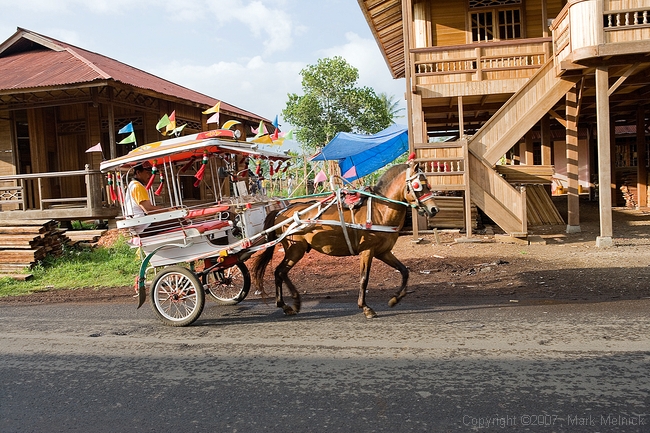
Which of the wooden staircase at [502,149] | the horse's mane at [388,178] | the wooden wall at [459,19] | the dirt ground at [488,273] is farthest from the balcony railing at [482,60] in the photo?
the horse's mane at [388,178]

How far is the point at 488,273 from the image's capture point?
9281 millimetres

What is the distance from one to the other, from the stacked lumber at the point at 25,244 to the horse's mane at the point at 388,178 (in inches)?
353

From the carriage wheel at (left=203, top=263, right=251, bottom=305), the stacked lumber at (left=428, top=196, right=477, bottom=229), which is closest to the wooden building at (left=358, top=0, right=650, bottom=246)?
the stacked lumber at (left=428, top=196, right=477, bottom=229)

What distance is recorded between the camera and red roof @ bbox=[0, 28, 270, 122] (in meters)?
13.1

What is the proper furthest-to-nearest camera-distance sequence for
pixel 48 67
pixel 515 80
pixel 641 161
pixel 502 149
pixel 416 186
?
pixel 641 161 < pixel 48 67 < pixel 515 80 < pixel 502 149 < pixel 416 186

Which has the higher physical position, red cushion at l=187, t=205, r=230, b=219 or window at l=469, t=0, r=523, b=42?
window at l=469, t=0, r=523, b=42

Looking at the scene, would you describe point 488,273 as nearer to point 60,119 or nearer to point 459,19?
point 459,19

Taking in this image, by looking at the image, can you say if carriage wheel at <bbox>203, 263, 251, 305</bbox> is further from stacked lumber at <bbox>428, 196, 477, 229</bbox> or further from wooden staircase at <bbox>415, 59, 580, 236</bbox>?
stacked lumber at <bbox>428, 196, 477, 229</bbox>

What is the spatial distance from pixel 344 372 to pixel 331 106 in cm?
2912

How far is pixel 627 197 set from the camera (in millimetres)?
19578

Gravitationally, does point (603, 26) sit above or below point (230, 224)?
above

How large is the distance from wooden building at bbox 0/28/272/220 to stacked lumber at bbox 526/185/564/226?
420 inches

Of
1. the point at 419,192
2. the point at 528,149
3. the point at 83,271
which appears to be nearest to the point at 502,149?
the point at 528,149

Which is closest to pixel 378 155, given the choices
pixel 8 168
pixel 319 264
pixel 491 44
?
pixel 491 44
